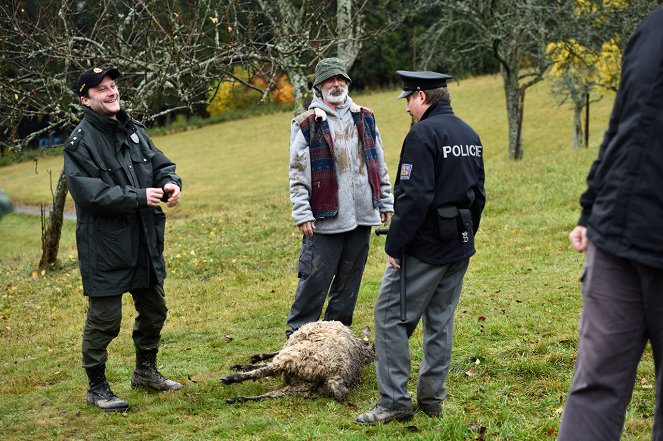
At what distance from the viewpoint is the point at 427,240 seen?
454cm

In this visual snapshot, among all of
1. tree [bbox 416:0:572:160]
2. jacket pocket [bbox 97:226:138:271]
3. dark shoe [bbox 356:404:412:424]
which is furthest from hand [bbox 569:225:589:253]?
tree [bbox 416:0:572:160]

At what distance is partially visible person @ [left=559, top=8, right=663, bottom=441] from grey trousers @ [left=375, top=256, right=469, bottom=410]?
163 centimetres

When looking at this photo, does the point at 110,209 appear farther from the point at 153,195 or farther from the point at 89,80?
the point at 89,80

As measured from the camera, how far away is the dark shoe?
461 centimetres

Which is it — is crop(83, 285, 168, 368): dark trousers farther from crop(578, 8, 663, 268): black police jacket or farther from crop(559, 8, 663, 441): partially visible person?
crop(578, 8, 663, 268): black police jacket

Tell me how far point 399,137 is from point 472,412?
39029 millimetres

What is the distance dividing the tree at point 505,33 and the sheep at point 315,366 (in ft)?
55.8

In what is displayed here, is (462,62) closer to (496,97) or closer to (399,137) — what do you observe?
(399,137)

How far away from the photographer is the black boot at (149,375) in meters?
5.75

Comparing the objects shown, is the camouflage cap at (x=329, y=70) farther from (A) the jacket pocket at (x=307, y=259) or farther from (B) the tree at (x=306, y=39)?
(B) the tree at (x=306, y=39)

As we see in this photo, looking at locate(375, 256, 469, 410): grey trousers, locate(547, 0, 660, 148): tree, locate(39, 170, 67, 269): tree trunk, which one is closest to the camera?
locate(375, 256, 469, 410): grey trousers

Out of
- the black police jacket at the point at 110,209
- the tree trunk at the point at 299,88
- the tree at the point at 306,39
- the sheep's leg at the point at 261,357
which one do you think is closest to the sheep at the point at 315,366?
the sheep's leg at the point at 261,357

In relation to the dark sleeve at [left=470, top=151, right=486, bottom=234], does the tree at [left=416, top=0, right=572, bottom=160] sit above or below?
above

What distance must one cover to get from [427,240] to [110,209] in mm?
2223
